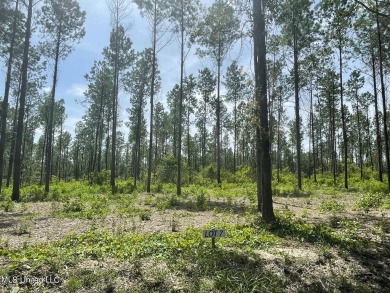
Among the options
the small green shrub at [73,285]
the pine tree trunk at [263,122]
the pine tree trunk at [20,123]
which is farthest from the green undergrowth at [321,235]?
the pine tree trunk at [20,123]

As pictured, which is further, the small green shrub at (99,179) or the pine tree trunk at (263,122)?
the small green shrub at (99,179)

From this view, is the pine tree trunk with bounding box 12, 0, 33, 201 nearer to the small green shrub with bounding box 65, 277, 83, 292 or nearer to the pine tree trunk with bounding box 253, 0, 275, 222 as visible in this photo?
the small green shrub with bounding box 65, 277, 83, 292

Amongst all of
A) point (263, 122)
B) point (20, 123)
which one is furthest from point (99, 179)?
point (263, 122)

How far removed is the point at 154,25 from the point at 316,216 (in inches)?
622

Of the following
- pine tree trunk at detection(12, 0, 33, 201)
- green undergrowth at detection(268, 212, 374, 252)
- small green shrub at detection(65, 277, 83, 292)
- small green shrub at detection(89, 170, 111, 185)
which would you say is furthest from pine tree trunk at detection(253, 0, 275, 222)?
small green shrub at detection(89, 170, 111, 185)

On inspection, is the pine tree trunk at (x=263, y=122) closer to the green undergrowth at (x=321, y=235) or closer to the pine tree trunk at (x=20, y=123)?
the green undergrowth at (x=321, y=235)

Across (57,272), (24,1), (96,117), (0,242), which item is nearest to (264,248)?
(57,272)

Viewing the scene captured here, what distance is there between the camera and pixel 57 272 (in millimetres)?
4395

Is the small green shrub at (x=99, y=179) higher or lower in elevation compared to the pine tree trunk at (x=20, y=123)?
lower

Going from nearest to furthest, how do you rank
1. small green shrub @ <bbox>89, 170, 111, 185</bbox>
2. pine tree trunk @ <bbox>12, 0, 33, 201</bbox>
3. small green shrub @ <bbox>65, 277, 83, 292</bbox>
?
small green shrub @ <bbox>65, 277, 83, 292</bbox> < pine tree trunk @ <bbox>12, 0, 33, 201</bbox> < small green shrub @ <bbox>89, 170, 111, 185</bbox>

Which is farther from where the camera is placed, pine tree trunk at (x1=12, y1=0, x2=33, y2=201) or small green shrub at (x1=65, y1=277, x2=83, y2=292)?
pine tree trunk at (x1=12, y1=0, x2=33, y2=201)

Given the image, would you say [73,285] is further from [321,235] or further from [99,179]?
[99,179]

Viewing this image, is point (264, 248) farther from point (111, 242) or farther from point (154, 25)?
point (154, 25)

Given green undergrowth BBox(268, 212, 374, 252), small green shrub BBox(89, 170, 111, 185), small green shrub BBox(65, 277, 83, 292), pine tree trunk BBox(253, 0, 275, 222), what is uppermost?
pine tree trunk BBox(253, 0, 275, 222)
